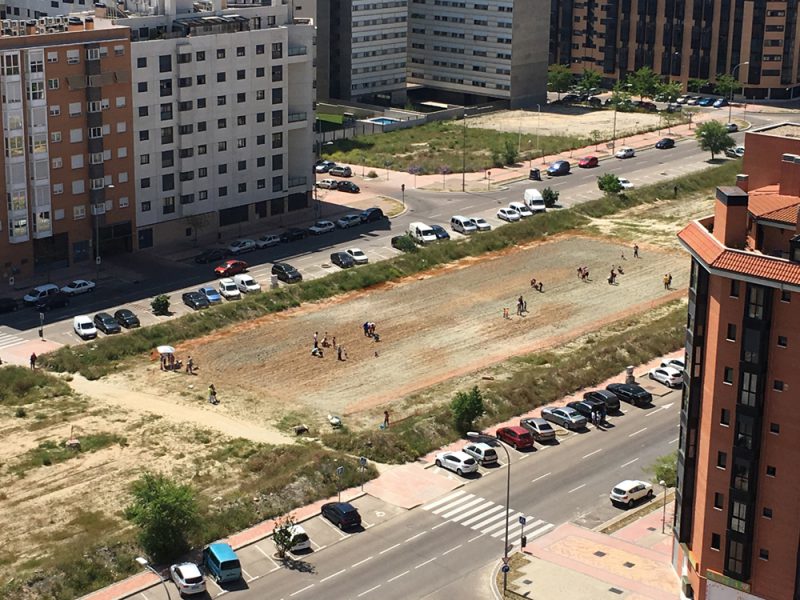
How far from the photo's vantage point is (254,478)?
100875 mm

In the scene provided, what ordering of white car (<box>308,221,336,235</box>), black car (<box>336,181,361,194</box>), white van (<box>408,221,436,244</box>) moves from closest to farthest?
1. white van (<box>408,221,436,244</box>)
2. white car (<box>308,221,336,235</box>)
3. black car (<box>336,181,361,194</box>)

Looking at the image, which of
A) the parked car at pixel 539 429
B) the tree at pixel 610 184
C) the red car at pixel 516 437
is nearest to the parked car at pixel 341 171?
the tree at pixel 610 184

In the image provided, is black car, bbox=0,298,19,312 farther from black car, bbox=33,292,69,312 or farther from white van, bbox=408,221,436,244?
white van, bbox=408,221,436,244

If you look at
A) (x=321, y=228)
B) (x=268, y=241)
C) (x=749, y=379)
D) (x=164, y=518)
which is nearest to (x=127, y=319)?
(x=268, y=241)

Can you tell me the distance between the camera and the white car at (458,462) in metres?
103

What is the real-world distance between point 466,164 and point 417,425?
92161 millimetres

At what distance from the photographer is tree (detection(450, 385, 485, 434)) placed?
109 metres

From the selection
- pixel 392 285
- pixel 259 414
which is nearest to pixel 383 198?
pixel 392 285

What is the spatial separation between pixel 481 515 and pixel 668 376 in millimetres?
30360

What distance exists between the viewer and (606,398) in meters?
115

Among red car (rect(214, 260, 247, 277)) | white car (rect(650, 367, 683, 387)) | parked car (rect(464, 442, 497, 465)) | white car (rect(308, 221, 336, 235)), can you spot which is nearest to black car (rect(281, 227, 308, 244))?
white car (rect(308, 221, 336, 235))

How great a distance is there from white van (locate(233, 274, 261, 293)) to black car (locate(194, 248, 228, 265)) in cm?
899

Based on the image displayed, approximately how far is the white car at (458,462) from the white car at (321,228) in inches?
2448

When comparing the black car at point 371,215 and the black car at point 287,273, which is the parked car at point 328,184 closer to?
the black car at point 371,215
